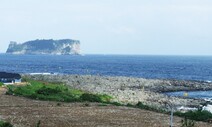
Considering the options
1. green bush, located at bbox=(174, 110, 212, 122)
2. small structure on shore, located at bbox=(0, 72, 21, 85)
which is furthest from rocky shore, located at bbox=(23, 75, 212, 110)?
green bush, located at bbox=(174, 110, 212, 122)

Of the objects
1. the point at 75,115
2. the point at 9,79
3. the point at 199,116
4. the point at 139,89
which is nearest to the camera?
the point at 75,115

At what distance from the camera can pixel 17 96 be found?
52906mm

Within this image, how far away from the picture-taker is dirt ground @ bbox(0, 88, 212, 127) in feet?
114

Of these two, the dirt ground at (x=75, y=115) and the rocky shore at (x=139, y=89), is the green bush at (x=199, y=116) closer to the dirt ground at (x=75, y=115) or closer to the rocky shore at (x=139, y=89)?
the dirt ground at (x=75, y=115)

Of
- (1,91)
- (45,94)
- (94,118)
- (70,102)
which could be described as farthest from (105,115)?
(1,91)

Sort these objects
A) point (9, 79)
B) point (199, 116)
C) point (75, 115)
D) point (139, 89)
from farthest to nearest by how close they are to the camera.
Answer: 1. point (139, 89)
2. point (9, 79)
3. point (199, 116)
4. point (75, 115)

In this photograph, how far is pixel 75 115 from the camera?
38906mm

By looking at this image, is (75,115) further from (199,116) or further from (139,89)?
(139,89)

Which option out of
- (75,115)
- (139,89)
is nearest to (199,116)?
(75,115)

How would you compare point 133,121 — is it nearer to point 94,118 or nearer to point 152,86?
point 94,118

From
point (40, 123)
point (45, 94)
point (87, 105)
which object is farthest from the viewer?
point (45, 94)

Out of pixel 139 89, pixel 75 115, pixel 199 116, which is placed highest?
pixel 199 116

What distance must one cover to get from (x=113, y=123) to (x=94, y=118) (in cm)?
269

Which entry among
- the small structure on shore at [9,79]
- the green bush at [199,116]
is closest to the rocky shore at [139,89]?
the small structure on shore at [9,79]
